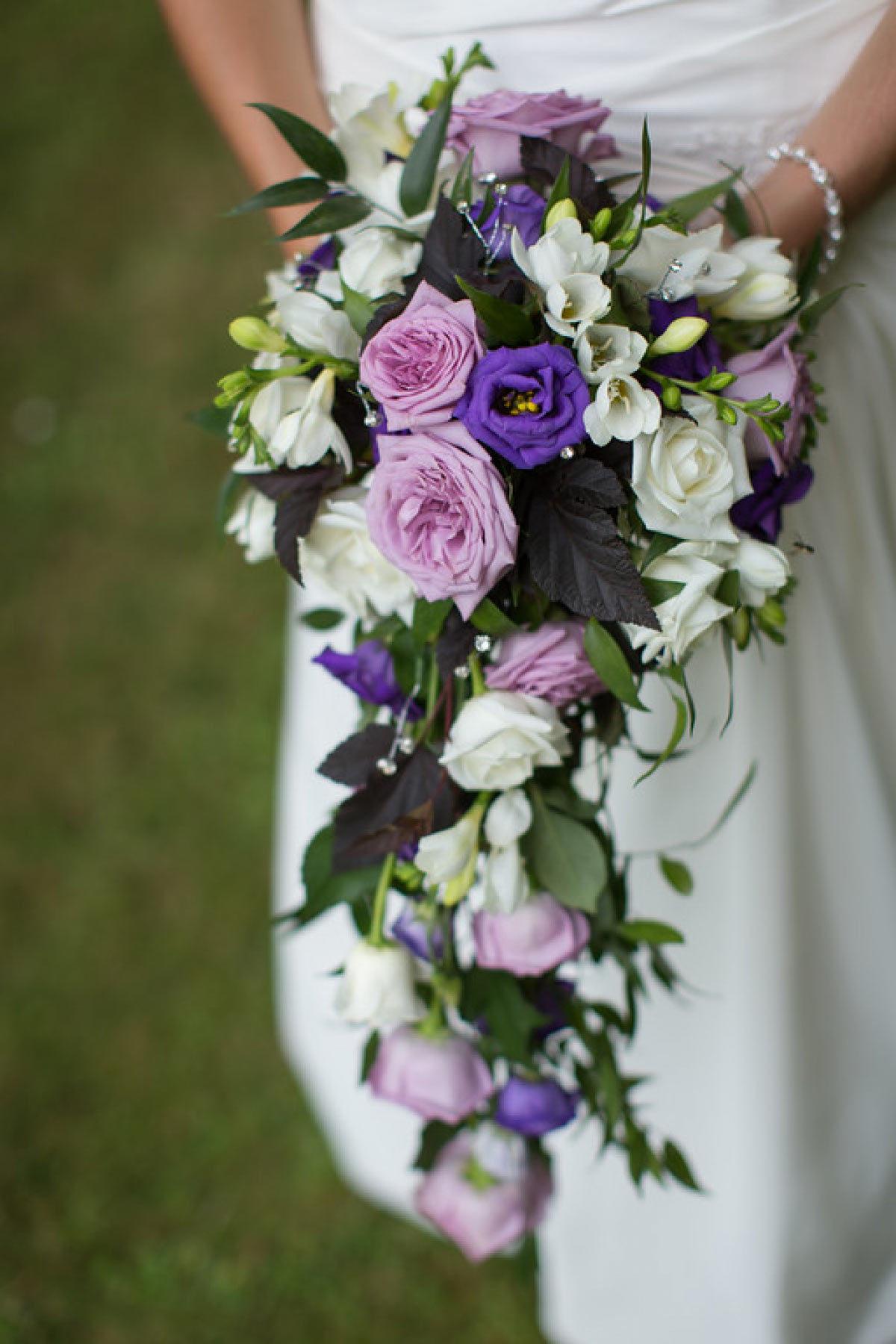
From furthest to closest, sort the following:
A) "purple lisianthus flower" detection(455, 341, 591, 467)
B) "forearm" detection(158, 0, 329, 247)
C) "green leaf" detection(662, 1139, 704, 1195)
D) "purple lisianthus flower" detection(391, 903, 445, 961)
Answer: "forearm" detection(158, 0, 329, 247), "green leaf" detection(662, 1139, 704, 1195), "purple lisianthus flower" detection(391, 903, 445, 961), "purple lisianthus flower" detection(455, 341, 591, 467)

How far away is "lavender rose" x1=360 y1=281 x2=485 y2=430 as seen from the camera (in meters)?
0.70

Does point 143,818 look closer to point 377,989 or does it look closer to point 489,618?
point 377,989

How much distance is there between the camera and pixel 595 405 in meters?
0.69

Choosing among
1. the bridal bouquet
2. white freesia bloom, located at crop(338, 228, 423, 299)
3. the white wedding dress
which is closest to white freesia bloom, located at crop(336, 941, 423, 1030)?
the bridal bouquet

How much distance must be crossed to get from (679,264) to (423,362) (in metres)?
0.20

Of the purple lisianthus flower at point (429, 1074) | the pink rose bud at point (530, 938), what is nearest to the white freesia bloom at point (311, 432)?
the pink rose bud at point (530, 938)

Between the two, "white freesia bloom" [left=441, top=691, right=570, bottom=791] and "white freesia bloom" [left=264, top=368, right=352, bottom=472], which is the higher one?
"white freesia bloom" [left=264, top=368, right=352, bottom=472]

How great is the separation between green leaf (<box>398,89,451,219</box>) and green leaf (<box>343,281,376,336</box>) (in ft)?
0.36

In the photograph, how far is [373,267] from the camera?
2.64 feet

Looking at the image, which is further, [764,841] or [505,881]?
[764,841]

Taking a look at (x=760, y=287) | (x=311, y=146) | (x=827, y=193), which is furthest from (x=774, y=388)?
(x=311, y=146)

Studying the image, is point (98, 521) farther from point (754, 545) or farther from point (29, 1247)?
point (754, 545)

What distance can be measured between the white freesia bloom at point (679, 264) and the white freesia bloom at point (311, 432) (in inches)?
8.5

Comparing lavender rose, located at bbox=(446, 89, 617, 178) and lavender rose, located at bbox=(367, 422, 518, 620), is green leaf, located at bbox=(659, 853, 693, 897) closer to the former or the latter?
lavender rose, located at bbox=(367, 422, 518, 620)
